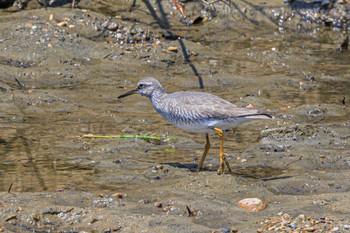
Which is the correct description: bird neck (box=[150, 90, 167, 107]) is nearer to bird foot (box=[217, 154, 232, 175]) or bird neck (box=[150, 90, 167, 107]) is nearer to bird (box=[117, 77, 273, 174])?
bird (box=[117, 77, 273, 174])

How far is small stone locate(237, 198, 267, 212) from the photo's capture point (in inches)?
256

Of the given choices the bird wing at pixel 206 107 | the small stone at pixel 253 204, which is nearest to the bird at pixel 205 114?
the bird wing at pixel 206 107

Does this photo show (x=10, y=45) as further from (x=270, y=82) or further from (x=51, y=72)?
(x=270, y=82)

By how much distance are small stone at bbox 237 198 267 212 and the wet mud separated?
5cm

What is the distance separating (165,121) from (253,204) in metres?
3.05

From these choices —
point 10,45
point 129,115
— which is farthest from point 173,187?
point 10,45

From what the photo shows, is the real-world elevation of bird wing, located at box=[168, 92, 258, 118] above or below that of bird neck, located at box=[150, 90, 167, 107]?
above

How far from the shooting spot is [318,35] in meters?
13.4

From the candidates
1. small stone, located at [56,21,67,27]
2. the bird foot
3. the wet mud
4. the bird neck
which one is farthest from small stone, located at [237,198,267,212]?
small stone, located at [56,21,67,27]

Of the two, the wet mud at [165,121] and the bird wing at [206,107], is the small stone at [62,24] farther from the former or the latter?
the bird wing at [206,107]

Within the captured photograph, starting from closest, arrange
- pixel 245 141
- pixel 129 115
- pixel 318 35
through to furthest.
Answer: pixel 245 141, pixel 129 115, pixel 318 35

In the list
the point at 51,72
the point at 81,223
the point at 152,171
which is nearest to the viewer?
the point at 81,223

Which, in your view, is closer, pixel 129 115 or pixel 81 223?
pixel 81 223

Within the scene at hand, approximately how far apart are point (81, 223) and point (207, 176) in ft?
4.93
